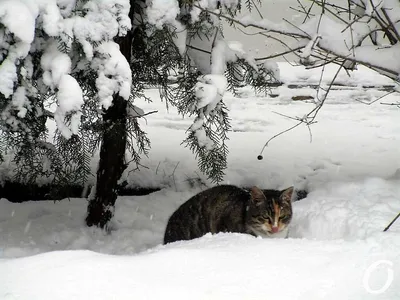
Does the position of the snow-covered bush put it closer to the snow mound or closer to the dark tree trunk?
the dark tree trunk

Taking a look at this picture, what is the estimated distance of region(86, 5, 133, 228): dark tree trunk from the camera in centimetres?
495

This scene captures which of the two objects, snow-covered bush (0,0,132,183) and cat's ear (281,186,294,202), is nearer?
snow-covered bush (0,0,132,183)

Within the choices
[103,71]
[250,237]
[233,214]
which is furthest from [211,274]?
[233,214]

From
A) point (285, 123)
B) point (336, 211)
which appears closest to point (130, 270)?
point (336, 211)

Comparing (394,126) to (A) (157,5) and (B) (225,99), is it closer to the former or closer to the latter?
(B) (225,99)

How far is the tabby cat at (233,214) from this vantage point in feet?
15.5

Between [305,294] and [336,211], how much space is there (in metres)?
1.81

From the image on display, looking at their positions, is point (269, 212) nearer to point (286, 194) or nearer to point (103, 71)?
point (286, 194)

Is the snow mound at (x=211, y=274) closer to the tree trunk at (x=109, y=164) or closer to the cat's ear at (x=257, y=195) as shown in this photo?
the cat's ear at (x=257, y=195)

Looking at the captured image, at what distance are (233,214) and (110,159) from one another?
1.35 m

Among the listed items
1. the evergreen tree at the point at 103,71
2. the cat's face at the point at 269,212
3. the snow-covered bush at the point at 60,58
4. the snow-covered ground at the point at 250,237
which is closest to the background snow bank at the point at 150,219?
the snow-covered ground at the point at 250,237

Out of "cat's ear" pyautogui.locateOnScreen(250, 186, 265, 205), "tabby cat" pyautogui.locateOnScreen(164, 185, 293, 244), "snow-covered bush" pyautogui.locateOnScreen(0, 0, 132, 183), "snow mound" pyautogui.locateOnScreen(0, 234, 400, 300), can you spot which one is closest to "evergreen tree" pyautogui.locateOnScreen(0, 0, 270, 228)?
"snow-covered bush" pyautogui.locateOnScreen(0, 0, 132, 183)

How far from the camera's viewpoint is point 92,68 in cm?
410

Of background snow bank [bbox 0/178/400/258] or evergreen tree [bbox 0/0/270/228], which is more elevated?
evergreen tree [bbox 0/0/270/228]
